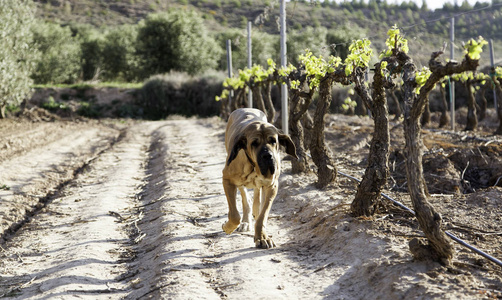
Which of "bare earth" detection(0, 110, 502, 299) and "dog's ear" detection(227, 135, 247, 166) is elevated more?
"dog's ear" detection(227, 135, 247, 166)

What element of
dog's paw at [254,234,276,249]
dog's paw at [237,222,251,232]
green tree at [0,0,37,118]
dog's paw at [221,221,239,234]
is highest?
green tree at [0,0,37,118]

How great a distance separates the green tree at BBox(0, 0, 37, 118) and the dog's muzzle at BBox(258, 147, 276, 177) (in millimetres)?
23523

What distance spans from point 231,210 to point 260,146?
1153 mm

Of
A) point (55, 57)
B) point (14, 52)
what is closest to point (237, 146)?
point (14, 52)

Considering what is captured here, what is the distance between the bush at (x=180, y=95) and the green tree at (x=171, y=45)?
6.64m

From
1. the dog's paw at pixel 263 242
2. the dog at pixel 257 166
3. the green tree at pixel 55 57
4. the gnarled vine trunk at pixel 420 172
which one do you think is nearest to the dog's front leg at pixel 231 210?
the dog at pixel 257 166

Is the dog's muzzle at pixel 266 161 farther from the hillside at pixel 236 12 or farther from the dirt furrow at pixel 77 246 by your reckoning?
the hillside at pixel 236 12

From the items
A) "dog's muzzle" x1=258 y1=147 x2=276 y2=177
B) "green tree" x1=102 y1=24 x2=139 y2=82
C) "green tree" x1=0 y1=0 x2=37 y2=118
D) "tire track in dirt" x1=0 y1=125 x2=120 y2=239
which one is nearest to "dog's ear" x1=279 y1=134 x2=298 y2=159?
"dog's muzzle" x1=258 y1=147 x2=276 y2=177

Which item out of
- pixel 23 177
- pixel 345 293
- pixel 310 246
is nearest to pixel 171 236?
pixel 310 246

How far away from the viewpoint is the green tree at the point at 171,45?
48.9 meters

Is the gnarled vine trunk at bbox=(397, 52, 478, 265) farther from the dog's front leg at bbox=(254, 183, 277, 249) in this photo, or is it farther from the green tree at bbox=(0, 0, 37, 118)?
the green tree at bbox=(0, 0, 37, 118)

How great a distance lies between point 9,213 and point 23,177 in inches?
148

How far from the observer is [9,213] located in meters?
9.42

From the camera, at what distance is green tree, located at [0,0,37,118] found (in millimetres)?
26917
